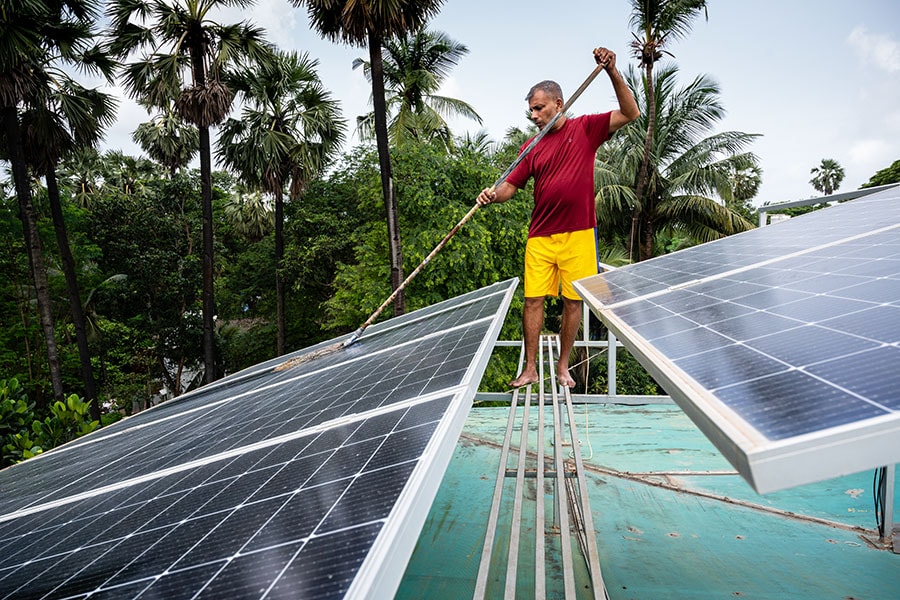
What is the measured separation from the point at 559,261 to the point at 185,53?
49.2ft

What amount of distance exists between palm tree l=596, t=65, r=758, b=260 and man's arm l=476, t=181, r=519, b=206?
1508 centimetres

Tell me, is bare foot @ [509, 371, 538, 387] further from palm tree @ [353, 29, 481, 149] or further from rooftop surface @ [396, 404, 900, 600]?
palm tree @ [353, 29, 481, 149]

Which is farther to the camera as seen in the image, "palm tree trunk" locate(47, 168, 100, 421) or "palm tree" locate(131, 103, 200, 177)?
"palm tree" locate(131, 103, 200, 177)

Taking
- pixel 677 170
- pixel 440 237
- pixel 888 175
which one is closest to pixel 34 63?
pixel 440 237

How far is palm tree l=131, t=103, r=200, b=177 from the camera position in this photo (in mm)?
23484

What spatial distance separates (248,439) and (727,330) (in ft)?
6.58

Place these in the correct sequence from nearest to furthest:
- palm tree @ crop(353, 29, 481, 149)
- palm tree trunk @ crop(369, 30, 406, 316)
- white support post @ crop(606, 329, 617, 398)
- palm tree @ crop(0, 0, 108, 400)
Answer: white support post @ crop(606, 329, 617, 398) < palm tree @ crop(0, 0, 108, 400) < palm tree trunk @ crop(369, 30, 406, 316) < palm tree @ crop(353, 29, 481, 149)

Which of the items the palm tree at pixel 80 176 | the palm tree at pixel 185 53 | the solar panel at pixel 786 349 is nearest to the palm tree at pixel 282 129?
the palm tree at pixel 185 53

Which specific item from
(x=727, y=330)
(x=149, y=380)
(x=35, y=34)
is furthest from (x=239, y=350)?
(x=727, y=330)

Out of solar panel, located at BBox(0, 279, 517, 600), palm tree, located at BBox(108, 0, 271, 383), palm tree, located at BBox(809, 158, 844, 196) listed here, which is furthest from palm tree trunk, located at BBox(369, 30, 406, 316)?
palm tree, located at BBox(809, 158, 844, 196)

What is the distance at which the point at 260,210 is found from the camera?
83.1 ft

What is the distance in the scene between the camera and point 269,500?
143cm

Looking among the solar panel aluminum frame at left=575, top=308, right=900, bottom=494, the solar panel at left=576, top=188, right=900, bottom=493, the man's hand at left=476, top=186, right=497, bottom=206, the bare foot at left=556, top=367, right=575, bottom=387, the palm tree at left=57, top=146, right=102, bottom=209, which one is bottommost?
the bare foot at left=556, top=367, right=575, bottom=387

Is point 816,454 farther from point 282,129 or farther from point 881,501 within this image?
point 282,129
